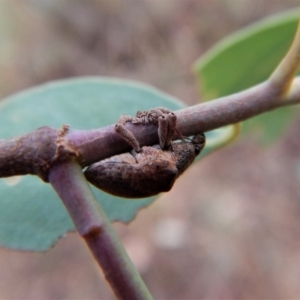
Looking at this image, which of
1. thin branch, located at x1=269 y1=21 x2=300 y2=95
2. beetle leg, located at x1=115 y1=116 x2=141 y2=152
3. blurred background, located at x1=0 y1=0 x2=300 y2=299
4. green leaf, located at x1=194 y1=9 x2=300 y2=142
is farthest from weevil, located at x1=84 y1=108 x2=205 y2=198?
blurred background, located at x1=0 y1=0 x2=300 y2=299

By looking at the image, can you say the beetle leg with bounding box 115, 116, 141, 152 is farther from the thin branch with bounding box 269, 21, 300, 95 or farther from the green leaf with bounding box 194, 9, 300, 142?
the green leaf with bounding box 194, 9, 300, 142

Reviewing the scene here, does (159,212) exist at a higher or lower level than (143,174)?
higher

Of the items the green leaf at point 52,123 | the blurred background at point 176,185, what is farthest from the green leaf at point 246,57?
the blurred background at point 176,185

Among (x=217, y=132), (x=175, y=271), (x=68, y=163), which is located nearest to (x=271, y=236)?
(x=175, y=271)

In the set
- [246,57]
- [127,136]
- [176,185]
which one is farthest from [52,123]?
[176,185]

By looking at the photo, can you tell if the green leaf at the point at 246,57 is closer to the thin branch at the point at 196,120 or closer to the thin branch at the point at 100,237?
the thin branch at the point at 196,120

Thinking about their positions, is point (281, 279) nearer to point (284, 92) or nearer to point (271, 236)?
point (271, 236)

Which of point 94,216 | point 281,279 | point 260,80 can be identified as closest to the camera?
point 94,216
